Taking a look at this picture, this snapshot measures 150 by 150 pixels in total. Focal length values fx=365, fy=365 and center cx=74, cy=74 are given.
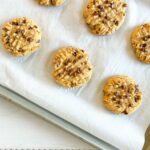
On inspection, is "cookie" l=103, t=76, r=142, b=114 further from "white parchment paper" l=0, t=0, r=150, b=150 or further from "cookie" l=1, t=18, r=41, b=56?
"cookie" l=1, t=18, r=41, b=56

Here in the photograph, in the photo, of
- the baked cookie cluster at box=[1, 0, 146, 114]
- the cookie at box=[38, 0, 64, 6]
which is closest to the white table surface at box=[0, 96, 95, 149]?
the baked cookie cluster at box=[1, 0, 146, 114]

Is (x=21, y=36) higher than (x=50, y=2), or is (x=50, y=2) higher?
(x=50, y=2)

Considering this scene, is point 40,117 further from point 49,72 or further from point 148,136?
point 148,136

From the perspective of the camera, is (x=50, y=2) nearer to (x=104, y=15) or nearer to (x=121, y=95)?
(x=104, y=15)

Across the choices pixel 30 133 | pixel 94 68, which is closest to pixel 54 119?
pixel 30 133

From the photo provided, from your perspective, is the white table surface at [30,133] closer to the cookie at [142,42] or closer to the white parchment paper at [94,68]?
the white parchment paper at [94,68]
